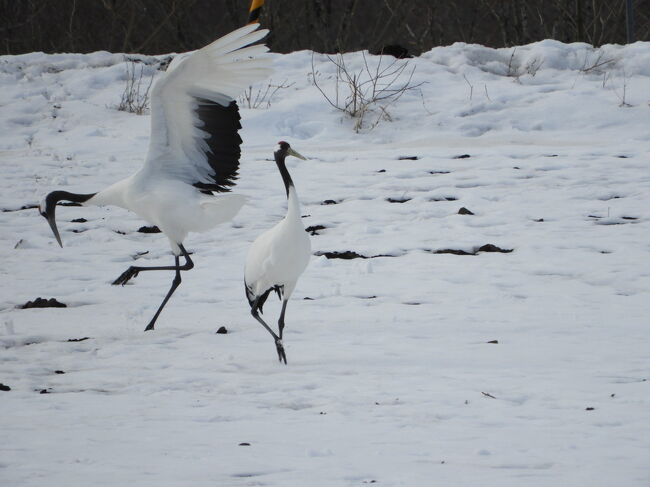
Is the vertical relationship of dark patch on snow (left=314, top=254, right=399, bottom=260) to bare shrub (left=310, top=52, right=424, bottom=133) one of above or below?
below

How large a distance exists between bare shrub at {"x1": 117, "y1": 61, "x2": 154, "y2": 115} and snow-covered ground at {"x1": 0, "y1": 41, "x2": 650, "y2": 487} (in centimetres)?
22

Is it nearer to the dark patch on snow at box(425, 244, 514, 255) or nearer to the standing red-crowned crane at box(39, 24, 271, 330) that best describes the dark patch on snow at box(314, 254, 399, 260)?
the dark patch on snow at box(425, 244, 514, 255)

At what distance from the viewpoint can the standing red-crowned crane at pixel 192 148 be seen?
5.80m

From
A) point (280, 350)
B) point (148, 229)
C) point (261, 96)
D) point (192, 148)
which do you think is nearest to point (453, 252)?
point (192, 148)

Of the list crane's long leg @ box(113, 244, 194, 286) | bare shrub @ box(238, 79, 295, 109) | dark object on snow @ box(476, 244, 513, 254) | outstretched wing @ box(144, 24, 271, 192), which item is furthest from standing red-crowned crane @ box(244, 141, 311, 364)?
bare shrub @ box(238, 79, 295, 109)

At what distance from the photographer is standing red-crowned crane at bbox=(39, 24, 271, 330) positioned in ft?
19.0

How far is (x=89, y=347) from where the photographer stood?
5.35 m

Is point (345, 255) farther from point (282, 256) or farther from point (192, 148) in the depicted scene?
point (282, 256)

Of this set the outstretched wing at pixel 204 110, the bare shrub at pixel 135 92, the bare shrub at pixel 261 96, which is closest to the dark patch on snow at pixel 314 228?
the outstretched wing at pixel 204 110

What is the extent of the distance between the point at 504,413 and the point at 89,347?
239cm

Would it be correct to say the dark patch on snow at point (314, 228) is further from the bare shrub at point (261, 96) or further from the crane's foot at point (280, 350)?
the bare shrub at point (261, 96)

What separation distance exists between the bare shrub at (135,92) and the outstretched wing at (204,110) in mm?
5712

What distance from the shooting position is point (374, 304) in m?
6.02

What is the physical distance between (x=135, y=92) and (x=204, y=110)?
6.47 metres
